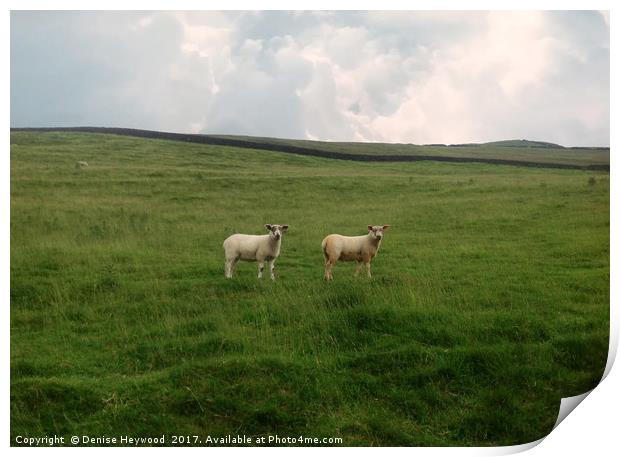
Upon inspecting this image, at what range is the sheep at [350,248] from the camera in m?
7.83

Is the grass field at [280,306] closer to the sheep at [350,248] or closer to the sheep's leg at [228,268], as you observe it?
the sheep's leg at [228,268]

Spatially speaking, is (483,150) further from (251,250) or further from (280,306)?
(280,306)

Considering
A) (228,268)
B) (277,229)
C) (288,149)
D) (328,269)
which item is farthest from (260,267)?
(288,149)

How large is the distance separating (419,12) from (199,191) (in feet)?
14.1

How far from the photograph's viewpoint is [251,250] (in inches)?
313

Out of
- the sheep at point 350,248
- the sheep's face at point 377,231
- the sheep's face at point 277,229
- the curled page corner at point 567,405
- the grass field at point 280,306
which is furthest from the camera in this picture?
the sheep at point 350,248

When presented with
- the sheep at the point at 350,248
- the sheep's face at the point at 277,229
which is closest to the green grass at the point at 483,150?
the sheep's face at the point at 277,229

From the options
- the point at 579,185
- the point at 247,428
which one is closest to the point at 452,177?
the point at 579,185

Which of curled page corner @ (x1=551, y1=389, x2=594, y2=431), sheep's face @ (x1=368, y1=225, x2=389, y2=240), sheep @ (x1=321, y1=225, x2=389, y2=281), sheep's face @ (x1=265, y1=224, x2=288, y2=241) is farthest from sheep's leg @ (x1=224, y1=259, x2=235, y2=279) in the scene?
curled page corner @ (x1=551, y1=389, x2=594, y2=431)

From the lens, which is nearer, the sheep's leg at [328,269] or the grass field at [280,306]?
the grass field at [280,306]

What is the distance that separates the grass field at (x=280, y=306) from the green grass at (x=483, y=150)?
1.20 ft

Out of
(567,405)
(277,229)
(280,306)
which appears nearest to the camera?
(567,405)

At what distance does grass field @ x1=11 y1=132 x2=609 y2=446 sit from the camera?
576cm

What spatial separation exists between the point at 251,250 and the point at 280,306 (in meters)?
1.33
